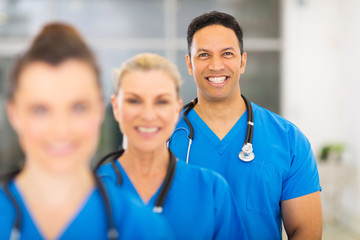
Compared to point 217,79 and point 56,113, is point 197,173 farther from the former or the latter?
point 56,113

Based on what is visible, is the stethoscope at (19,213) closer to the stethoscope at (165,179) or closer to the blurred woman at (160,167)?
the blurred woman at (160,167)

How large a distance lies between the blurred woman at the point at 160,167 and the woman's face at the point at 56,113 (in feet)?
0.65

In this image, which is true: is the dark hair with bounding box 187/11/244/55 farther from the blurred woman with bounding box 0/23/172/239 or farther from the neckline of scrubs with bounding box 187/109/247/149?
the blurred woman with bounding box 0/23/172/239

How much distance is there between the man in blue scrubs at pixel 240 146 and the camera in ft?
4.56

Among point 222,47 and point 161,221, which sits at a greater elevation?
point 222,47

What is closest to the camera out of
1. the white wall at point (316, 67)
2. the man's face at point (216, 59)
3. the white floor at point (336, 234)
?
the man's face at point (216, 59)

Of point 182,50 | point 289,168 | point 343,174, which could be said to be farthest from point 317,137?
point 289,168

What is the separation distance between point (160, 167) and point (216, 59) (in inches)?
17.4

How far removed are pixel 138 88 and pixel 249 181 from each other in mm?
615

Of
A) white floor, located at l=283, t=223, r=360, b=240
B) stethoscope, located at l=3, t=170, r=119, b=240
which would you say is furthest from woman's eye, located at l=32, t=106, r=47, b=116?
white floor, located at l=283, t=223, r=360, b=240

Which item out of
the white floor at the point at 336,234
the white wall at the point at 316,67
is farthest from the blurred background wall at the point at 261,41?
the white floor at the point at 336,234

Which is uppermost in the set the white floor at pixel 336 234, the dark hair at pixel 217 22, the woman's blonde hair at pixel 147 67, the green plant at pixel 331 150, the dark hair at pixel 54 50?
the dark hair at pixel 217 22

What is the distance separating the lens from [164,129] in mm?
1004

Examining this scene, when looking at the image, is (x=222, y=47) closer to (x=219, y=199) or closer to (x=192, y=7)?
(x=219, y=199)
